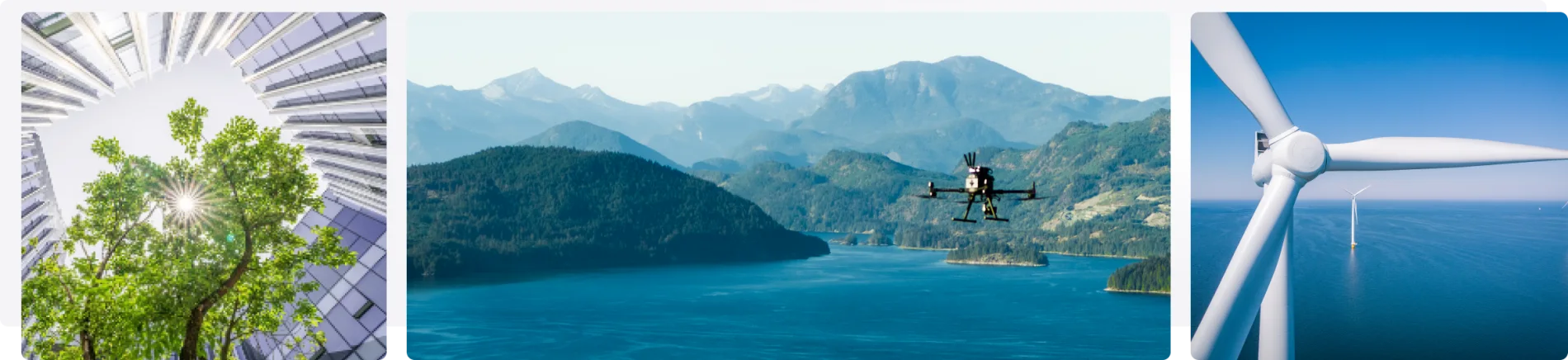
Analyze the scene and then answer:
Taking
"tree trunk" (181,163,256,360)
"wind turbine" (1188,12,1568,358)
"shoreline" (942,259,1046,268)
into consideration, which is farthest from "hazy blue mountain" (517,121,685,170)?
"wind turbine" (1188,12,1568,358)

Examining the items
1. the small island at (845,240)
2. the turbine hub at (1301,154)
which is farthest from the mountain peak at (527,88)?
the turbine hub at (1301,154)

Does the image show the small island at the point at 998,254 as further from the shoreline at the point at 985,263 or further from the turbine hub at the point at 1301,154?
the turbine hub at the point at 1301,154

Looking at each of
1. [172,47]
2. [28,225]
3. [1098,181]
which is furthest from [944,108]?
[28,225]

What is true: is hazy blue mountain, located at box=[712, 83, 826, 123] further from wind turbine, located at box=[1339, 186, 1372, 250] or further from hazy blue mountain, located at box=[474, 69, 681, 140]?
wind turbine, located at box=[1339, 186, 1372, 250]

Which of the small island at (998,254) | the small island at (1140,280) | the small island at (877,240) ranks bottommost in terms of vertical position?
the small island at (1140,280)

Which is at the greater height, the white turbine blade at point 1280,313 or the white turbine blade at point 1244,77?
the white turbine blade at point 1244,77
